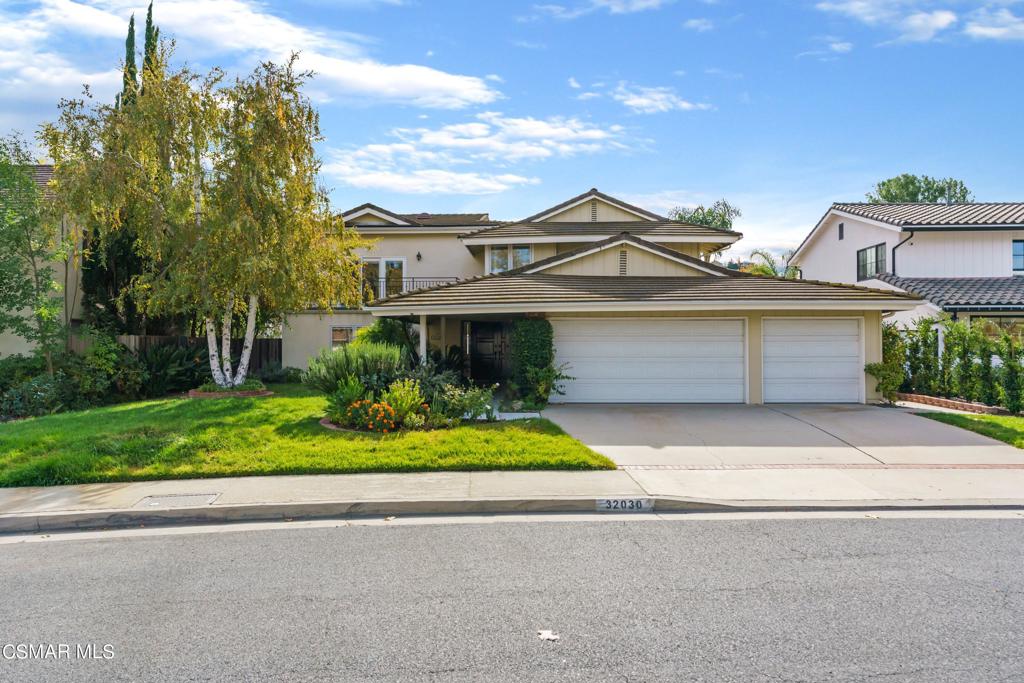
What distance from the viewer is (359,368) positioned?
1253 cm

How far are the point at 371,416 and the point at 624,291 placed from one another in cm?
681

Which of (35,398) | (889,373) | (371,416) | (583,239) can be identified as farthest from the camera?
(583,239)

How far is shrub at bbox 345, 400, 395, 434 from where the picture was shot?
1102 cm

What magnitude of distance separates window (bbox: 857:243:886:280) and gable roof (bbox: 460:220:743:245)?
7.18 m

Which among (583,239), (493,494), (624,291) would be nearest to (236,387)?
(624,291)

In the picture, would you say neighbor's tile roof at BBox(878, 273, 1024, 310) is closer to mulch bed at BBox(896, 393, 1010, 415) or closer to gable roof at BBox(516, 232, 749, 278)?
mulch bed at BBox(896, 393, 1010, 415)

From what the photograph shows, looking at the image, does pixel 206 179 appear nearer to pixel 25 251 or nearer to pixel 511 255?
pixel 25 251

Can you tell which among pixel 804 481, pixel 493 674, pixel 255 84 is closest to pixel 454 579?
pixel 493 674

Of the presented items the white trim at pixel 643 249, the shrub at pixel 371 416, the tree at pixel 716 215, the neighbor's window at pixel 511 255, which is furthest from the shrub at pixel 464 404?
the tree at pixel 716 215

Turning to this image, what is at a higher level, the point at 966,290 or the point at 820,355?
the point at 966,290

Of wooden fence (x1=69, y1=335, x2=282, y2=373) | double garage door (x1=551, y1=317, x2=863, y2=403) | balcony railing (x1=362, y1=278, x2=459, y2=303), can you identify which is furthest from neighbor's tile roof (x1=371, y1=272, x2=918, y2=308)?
balcony railing (x1=362, y1=278, x2=459, y2=303)

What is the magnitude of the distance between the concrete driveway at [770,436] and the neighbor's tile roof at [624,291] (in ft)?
7.74

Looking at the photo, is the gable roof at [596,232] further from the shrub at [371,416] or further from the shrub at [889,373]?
the shrub at [371,416]

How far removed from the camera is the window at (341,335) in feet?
78.4
